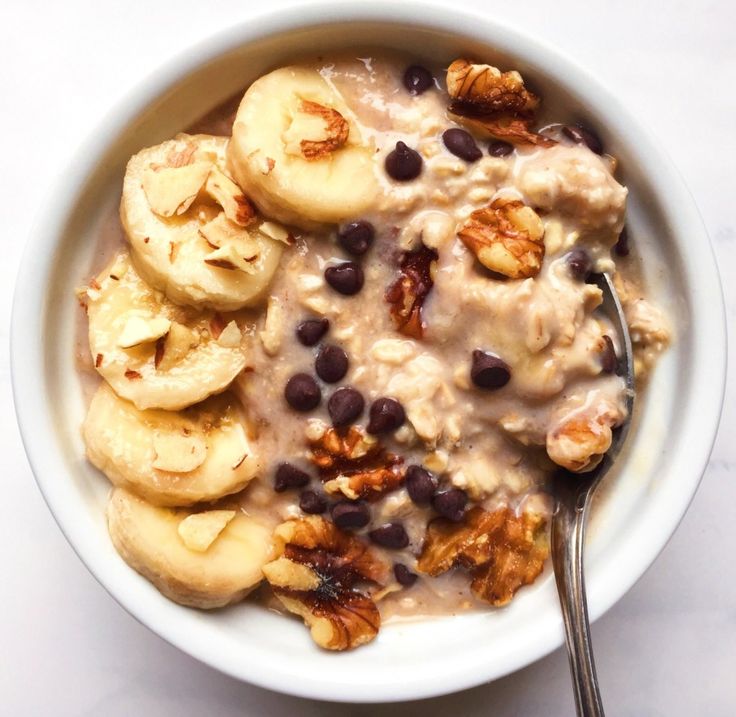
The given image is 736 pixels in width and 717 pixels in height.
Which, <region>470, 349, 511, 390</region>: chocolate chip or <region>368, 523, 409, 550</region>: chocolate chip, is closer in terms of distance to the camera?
<region>470, 349, 511, 390</region>: chocolate chip

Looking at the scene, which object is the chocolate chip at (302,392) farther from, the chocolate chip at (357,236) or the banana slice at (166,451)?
the chocolate chip at (357,236)

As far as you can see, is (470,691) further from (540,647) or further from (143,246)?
(143,246)

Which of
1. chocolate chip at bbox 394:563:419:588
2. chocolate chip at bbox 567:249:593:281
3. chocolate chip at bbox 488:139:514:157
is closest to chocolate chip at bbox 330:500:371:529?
chocolate chip at bbox 394:563:419:588

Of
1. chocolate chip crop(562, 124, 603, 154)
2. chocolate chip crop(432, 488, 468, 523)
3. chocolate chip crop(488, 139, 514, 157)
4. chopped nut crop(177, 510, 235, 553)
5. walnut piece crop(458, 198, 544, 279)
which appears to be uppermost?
chocolate chip crop(562, 124, 603, 154)

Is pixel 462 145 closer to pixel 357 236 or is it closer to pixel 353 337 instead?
pixel 357 236

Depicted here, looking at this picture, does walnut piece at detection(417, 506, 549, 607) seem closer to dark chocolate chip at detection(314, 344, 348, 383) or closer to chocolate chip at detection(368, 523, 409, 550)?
chocolate chip at detection(368, 523, 409, 550)

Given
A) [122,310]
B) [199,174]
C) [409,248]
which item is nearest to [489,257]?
[409,248]
